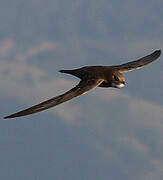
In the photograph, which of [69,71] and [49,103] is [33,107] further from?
[69,71]

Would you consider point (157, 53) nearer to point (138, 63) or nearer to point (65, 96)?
point (138, 63)

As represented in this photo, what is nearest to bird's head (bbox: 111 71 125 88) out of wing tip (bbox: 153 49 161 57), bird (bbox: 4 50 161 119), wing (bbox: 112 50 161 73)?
bird (bbox: 4 50 161 119)

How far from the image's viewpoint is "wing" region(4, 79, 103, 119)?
34.3 m

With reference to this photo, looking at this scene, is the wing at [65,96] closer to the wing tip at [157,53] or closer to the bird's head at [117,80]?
the bird's head at [117,80]

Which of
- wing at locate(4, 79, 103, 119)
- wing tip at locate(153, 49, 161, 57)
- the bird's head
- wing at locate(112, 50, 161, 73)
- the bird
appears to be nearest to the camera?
wing at locate(4, 79, 103, 119)

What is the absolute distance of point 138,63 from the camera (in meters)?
52.0

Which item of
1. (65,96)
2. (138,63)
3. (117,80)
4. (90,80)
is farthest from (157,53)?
(65,96)

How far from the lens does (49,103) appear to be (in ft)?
121

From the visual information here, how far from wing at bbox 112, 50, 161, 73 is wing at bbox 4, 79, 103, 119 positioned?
21.2 ft

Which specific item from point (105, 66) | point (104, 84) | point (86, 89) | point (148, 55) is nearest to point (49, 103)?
point (86, 89)

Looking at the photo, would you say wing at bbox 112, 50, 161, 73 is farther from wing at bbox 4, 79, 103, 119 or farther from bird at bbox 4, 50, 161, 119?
wing at bbox 4, 79, 103, 119

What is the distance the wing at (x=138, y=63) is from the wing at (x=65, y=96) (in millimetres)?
6468

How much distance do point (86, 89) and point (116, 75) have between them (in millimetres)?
4281

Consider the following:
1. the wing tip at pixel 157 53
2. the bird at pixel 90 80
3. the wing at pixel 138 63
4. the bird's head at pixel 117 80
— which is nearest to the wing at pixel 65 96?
the bird at pixel 90 80
